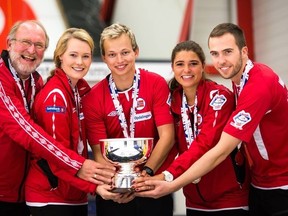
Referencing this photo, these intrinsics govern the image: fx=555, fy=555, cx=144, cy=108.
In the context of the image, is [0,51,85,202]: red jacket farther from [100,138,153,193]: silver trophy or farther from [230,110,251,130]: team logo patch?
[230,110,251,130]: team logo patch

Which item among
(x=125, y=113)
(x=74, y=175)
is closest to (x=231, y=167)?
(x=125, y=113)

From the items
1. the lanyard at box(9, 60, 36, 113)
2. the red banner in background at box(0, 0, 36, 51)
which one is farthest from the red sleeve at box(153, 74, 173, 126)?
the red banner in background at box(0, 0, 36, 51)

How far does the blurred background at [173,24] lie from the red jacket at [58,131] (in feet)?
8.97

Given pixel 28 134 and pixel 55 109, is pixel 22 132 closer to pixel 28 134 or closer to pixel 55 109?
pixel 28 134

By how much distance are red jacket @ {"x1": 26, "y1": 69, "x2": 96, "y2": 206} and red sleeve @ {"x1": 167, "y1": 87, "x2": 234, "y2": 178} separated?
0.52 meters

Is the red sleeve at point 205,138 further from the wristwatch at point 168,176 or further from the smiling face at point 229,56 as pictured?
the smiling face at point 229,56

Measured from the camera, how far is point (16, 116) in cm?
320

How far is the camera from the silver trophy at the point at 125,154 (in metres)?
3.13

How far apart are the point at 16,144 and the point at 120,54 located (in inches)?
33.2

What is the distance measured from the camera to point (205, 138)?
3.31 m

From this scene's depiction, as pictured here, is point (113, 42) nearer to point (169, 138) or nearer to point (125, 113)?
point (125, 113)

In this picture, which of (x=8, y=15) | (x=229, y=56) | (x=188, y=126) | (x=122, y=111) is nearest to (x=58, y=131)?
(x=122, y=111)

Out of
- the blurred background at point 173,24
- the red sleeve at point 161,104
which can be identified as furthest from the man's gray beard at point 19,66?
the blurred background at point 173,24

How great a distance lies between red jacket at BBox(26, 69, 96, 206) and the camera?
10.4 ft
